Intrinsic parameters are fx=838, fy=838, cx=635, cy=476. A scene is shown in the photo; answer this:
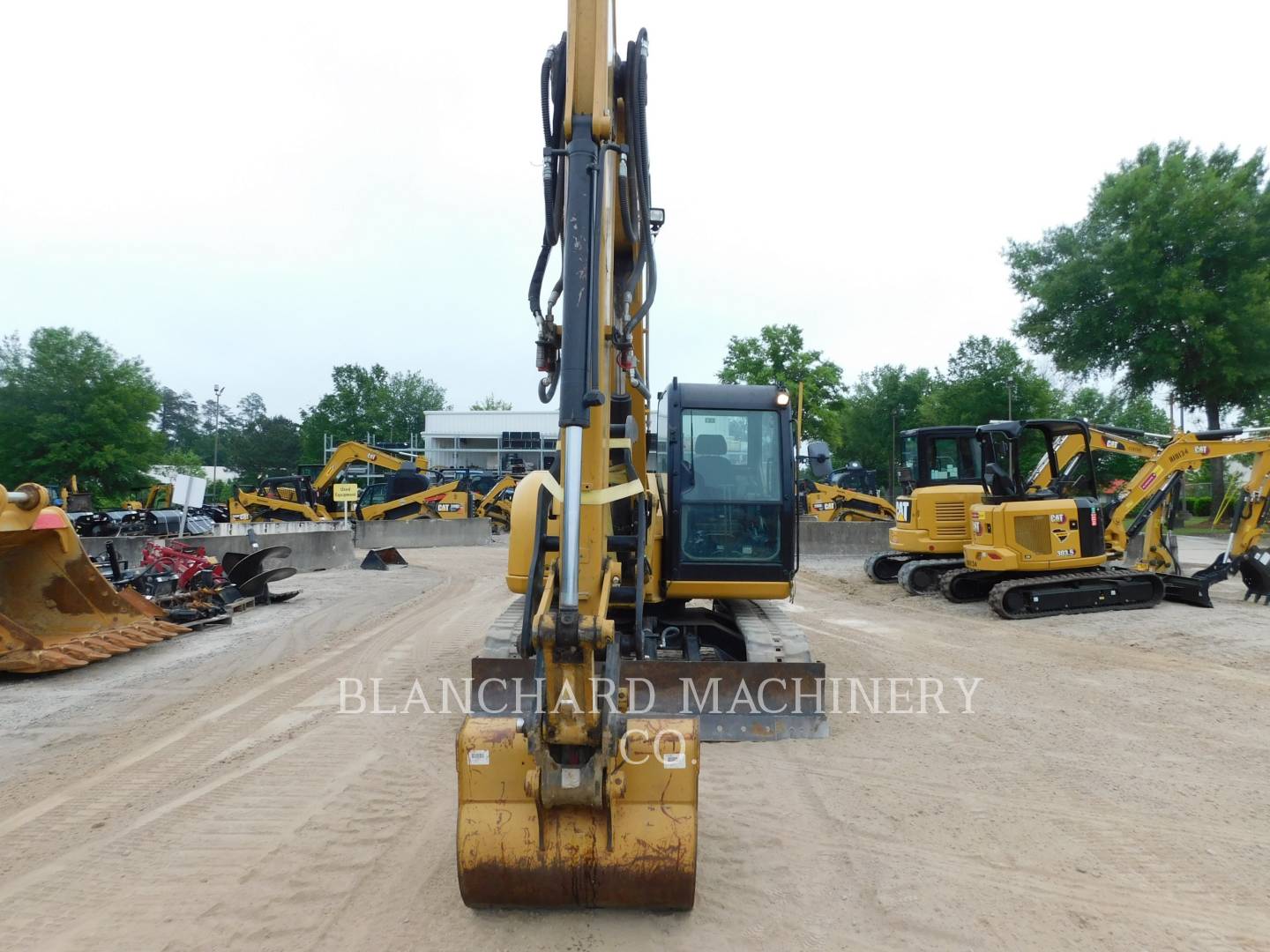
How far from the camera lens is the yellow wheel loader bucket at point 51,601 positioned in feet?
23.0

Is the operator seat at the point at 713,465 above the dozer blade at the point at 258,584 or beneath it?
above

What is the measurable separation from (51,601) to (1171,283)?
31.8 meters

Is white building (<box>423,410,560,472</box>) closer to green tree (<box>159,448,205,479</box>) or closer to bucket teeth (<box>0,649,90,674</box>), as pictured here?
green tree (<box>159,448,205,479</box>)

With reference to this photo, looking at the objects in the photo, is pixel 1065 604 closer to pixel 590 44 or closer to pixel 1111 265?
pixel 590 44

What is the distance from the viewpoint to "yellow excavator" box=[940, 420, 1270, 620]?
1101cm

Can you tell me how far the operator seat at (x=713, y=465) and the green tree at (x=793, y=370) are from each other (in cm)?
3522

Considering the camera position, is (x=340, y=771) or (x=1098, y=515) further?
(x=1098, y=515)

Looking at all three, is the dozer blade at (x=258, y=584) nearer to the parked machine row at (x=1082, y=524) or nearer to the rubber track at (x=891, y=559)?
the parked machine row at (x=1082, y=524)

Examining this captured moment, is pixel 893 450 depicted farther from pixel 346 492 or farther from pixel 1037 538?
pixel 1037 538

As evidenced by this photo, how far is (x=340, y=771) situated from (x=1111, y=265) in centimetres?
3224

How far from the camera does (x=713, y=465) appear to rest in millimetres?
6094

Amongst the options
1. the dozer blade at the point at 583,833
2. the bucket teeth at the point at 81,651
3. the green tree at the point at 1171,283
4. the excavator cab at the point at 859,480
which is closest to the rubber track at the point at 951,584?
the dozer blade at the point at 583,833

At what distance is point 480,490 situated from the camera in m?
32.8

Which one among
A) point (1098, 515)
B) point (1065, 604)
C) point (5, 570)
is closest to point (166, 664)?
point (5, 570)
